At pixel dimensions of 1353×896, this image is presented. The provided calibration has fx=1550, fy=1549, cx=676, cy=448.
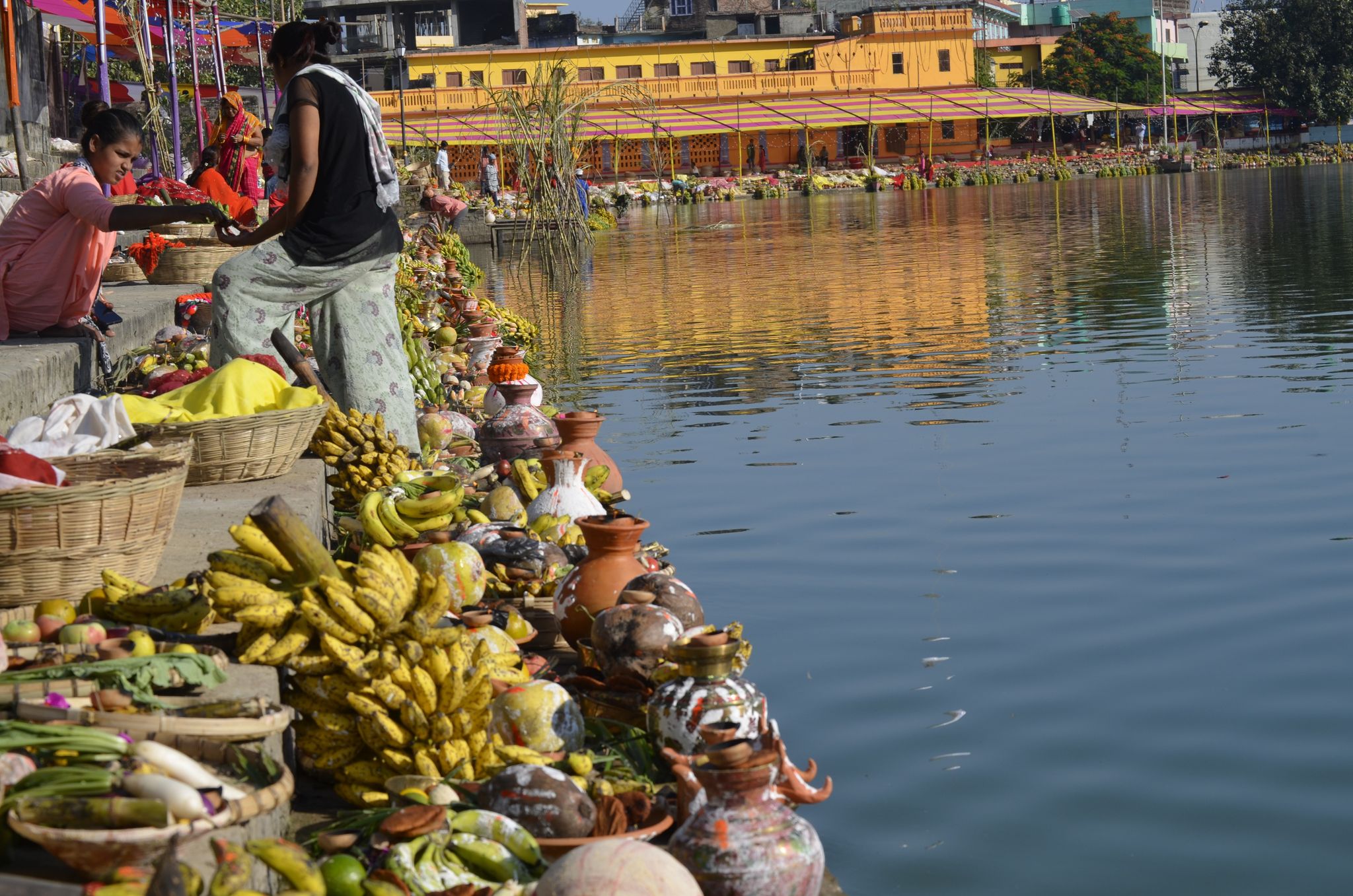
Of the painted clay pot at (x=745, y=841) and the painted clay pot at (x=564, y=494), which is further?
the painted clay pot at (x=564, y=494)

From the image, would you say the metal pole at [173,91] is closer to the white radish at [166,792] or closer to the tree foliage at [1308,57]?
the white radish at [166,792]

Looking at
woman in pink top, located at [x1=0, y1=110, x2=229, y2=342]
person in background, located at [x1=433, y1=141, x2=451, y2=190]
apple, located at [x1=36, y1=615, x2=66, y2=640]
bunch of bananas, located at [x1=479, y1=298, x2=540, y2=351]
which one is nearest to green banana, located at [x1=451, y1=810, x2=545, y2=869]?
apple, located at [x1=36, y1=615, x2=66, y2=640]

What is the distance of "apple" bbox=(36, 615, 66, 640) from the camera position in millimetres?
3291

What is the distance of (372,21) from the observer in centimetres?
5969

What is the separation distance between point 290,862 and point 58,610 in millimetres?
1158

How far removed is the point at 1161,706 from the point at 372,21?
59.4 metres

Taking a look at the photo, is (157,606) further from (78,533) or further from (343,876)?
(343,876)

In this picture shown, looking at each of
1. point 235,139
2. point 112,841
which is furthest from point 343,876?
point 235,139

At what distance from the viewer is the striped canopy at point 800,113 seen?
44.9 meters

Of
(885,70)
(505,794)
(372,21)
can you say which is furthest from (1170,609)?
(372,21)

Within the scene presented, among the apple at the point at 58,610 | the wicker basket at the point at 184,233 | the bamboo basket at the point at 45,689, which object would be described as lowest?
Answer: the bamboo basket at the point at 45,689

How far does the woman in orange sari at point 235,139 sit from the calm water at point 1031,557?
9.02ft

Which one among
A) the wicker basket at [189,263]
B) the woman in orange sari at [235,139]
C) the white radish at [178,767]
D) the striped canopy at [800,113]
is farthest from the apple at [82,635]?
the striped canopy at [800,113]

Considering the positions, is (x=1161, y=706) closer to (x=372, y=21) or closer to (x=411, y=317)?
(x=411, y=317)
